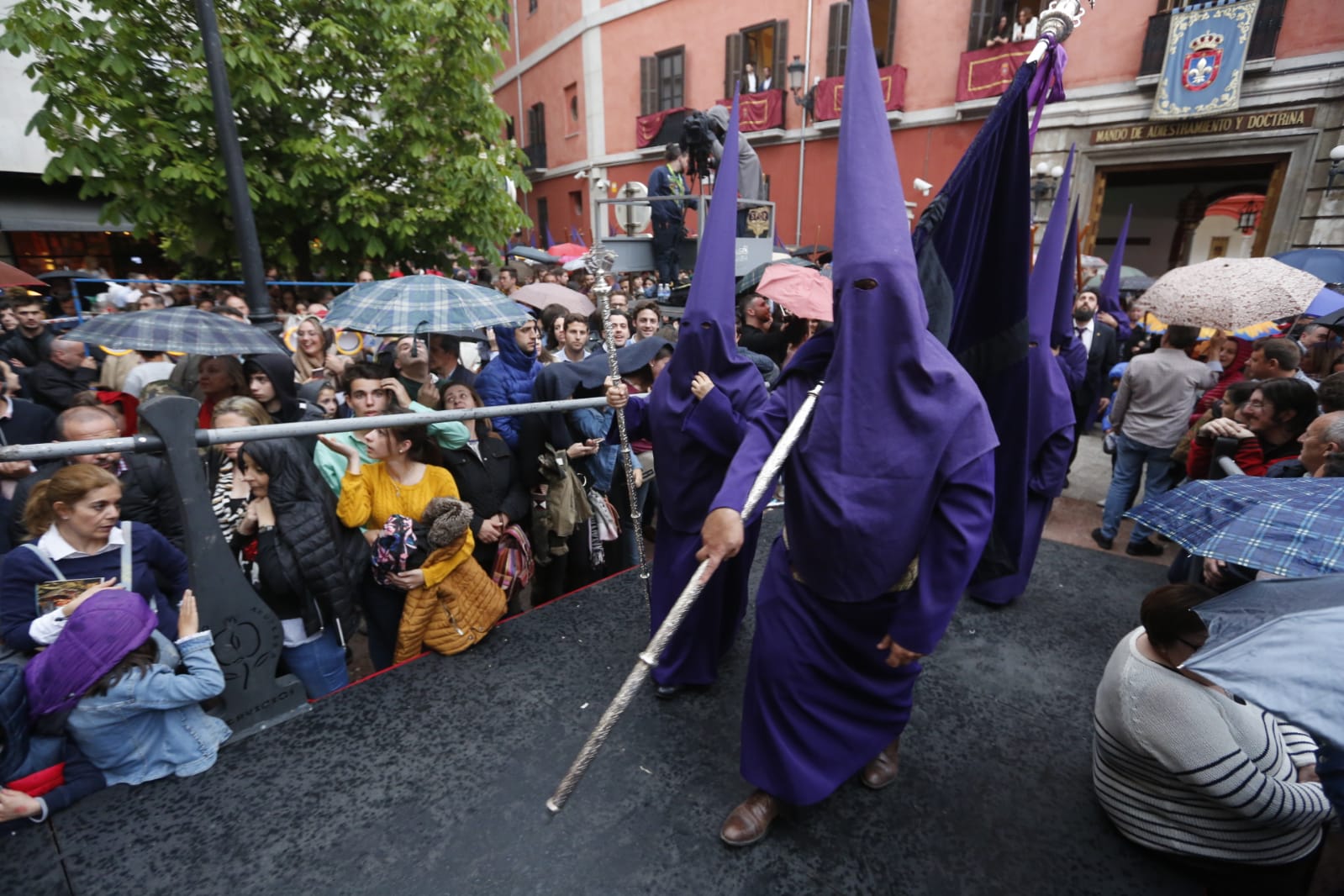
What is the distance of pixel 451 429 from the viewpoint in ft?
10.9

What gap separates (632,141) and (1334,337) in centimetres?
1837

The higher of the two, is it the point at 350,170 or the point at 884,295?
the point at 350,170

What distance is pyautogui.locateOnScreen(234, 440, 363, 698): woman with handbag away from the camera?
2.68 m

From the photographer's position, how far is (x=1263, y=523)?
58.2 inches

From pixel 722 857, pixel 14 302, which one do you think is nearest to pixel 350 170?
pixel 14 302

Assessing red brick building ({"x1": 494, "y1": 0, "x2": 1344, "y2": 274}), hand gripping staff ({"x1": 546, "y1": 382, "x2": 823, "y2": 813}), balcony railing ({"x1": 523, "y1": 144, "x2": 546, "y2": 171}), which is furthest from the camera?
balcony railing ({"x1": 523, "y1": 144, "x2": 546, "y2": 171})

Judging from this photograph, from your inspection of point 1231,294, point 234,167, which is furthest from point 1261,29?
point 234,167

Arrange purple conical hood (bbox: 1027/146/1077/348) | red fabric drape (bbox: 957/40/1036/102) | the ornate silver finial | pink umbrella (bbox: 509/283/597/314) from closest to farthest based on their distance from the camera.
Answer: the ornate silver finial → purple conical hood (bbox: 1027/146/1077/348) → pink umbrella (bbox: 509/283/597/314) → red fabric drape (bbox: 957/40/1036/102)

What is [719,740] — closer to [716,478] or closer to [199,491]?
[716,478]

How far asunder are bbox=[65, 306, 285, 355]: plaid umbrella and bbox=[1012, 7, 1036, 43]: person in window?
1450cm

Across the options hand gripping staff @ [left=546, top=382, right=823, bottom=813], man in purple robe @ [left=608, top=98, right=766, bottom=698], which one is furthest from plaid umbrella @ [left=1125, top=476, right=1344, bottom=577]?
man in purple robe @ [left=608, top=98, right=766, bottom=698]

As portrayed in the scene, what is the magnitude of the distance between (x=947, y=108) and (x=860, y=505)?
1541cm

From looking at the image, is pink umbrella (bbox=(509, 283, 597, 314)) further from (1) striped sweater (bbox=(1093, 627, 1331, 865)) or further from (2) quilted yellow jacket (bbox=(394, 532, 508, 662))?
(1) striped sweater (bbox=(1093, 627, 1331, 865))

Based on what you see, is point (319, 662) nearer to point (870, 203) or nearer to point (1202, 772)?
point (870, 203)
